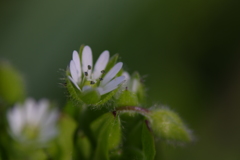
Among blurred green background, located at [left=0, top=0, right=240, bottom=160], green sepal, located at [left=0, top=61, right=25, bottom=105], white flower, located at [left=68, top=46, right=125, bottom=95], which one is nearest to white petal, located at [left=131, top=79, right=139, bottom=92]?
white flower, located at [left=68, top=46, right=125, bottom=95]

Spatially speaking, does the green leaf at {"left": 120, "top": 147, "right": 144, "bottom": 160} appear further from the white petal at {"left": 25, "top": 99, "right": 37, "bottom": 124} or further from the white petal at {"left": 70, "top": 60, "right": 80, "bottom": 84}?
the white petal at {"left": 25, "top": 99, "right": 37, "bottom": 124}

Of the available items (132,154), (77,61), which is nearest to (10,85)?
(77,61)

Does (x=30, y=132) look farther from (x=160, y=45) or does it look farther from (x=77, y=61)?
(x=160, y=45)

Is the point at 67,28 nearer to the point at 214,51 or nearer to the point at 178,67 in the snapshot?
the point at 178,67

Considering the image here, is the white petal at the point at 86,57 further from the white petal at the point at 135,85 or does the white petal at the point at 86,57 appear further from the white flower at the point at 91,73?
the white petal at the point at 135,85

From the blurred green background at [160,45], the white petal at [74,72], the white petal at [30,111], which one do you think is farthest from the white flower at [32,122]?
the blurred green background at [160,45]
